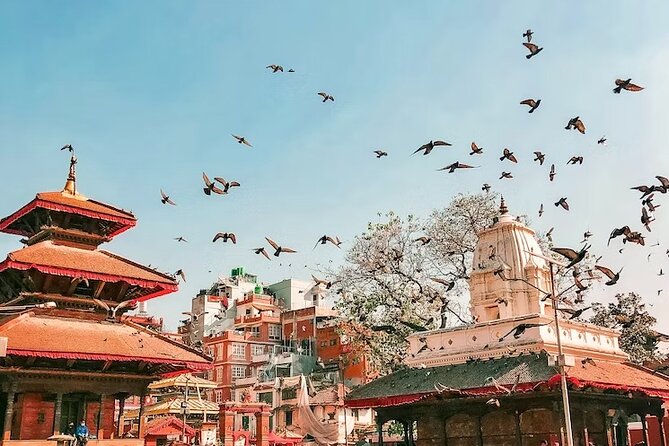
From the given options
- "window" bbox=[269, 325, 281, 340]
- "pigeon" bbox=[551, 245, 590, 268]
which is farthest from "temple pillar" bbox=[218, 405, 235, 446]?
"window" bbox=[269, 325, 281, 340]

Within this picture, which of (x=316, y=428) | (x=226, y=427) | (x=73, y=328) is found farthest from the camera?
(x=316, y=428)

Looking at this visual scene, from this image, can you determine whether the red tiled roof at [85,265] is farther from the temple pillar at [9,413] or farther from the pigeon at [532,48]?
the pigeon at [532,48]

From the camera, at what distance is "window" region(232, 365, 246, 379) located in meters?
70.7

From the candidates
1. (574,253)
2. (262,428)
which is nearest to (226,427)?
(262,428)

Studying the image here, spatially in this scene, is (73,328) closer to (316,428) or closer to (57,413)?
(57,413)

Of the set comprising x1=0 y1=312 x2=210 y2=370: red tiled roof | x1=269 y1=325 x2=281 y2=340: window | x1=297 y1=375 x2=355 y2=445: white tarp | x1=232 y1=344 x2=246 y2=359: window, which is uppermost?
x1=269 y1=325 x2=281 y2=340: window

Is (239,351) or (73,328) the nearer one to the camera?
(73,328)

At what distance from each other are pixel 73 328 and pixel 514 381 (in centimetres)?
1497

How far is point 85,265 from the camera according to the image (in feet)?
73.7

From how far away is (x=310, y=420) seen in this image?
5050 cm

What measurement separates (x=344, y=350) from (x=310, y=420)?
17.7m

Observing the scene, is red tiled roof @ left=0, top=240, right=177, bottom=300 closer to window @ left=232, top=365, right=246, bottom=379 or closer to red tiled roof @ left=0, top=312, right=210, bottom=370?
red tiled roof @ left=0, top=312, right=210, bottom=370

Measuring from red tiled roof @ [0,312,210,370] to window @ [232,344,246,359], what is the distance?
161ft

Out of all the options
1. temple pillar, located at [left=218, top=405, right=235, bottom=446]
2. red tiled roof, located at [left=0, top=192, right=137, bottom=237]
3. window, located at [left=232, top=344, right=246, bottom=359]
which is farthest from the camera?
window, located at [left=232, top=344, right=246, bottom=359]
